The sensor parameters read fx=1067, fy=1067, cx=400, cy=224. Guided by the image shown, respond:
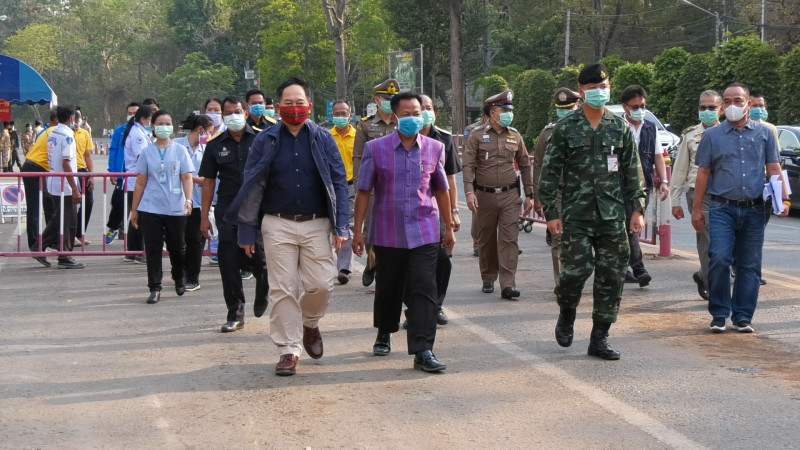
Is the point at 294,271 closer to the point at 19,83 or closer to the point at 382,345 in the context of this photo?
the point at 382,345

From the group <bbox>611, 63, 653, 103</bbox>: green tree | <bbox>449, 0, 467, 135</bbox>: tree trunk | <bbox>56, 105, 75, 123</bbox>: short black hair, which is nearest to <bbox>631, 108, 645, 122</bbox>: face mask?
<bbox>56, 105, 75, 123</bbox>: short black hair

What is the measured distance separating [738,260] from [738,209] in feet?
1.39

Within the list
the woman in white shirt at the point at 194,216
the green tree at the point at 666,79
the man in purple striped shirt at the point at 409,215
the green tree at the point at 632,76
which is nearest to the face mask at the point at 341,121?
the woman in white shirt at the point at 194,216

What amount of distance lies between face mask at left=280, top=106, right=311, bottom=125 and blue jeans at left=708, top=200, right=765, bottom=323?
354cm

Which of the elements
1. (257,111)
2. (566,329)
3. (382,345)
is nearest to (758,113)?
(566,329)

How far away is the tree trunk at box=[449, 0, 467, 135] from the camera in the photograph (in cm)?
5191

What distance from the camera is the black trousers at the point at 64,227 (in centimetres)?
1338

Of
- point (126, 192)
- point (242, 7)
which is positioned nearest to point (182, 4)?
point (242, 7)

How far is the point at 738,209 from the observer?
8578 millimetres

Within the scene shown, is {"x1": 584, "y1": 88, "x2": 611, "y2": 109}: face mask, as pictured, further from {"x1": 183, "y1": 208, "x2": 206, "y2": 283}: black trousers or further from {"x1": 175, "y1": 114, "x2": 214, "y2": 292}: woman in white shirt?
{"x1": 183, "y1": 208, "x2": 206, "y2": 283}: black trousers

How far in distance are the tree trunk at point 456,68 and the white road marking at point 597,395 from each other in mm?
43241

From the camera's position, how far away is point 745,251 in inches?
339

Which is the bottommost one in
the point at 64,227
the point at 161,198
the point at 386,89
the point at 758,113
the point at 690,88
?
the point at 64,227

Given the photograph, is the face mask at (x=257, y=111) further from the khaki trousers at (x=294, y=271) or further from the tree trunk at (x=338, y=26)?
the tree trunk at (x=338, y=26)
